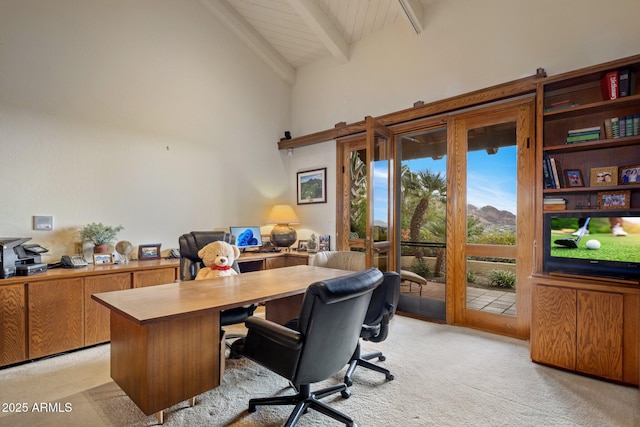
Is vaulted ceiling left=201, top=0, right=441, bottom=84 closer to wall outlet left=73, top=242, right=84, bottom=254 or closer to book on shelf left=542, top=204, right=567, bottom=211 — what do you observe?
book on shelf left=542, top=204, right=567, bottom=211

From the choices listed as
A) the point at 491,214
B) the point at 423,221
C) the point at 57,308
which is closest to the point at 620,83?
the point at 491,214

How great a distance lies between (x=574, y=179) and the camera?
270cm

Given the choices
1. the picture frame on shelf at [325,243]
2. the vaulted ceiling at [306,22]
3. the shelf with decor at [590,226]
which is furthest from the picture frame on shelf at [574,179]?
the picture frame on shelf at [325,243]

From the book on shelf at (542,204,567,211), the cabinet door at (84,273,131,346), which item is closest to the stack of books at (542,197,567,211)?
the book on shelf at (542,204,567,211)

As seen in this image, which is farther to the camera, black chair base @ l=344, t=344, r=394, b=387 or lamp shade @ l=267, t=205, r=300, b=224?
lamp shade @ l=267, t=205, r=300, b=224

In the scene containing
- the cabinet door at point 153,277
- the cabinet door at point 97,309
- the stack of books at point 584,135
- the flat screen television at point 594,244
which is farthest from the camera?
the cabinet door at point 153,277

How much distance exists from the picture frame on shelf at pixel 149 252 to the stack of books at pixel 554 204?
13.0 ft

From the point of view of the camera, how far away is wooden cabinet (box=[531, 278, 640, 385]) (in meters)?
2.26

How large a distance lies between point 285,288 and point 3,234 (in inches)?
105

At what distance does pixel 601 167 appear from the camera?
2.63m

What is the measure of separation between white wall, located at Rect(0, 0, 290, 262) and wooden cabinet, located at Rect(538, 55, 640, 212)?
3.61m

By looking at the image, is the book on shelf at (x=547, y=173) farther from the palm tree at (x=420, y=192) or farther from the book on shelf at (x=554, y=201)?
the palm tree at (x=420, y=192)

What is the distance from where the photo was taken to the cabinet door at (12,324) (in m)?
2.44

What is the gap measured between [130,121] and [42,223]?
4.47 feet
